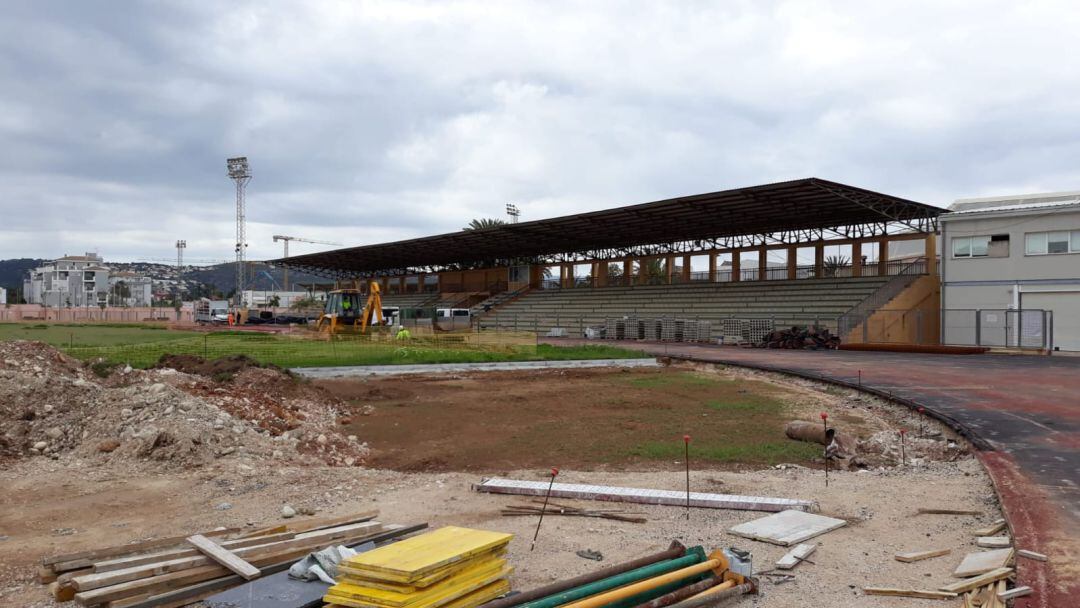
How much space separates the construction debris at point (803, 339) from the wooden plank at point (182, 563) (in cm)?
3329

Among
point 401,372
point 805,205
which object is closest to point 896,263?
point 805,205

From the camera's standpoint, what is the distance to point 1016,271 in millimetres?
35094

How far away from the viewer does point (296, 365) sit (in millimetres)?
22344

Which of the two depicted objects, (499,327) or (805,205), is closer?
(805,205)

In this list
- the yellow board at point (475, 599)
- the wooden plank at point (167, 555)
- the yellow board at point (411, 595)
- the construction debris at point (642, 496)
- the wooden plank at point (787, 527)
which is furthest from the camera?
the construction debris at point (642, 496)

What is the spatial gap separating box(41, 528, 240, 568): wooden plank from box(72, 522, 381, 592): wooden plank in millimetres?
374

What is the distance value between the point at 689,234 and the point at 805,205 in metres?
11.9

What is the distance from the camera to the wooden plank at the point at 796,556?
6.08 metres

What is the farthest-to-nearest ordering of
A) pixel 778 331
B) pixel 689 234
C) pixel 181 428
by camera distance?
pixel 689 234 → pixel 778 331 → pixel 181 428

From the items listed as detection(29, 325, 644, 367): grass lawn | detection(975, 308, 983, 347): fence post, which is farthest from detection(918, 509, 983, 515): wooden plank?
detection(975, 308, 983, 347): fence post

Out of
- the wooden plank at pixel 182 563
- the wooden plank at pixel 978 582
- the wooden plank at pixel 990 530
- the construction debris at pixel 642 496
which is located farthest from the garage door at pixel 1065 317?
the wooden plank at pixel 182 563

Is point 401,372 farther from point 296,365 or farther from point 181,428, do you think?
point 181,428

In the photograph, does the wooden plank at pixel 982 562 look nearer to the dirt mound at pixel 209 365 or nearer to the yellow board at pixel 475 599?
the yellow board at pixel 475 599

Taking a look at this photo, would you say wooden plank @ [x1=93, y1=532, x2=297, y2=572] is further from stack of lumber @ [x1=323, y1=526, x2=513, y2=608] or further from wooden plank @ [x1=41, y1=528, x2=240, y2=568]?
stack of lumber @ [x1=323, y1=526, x2=513, y2=608]
